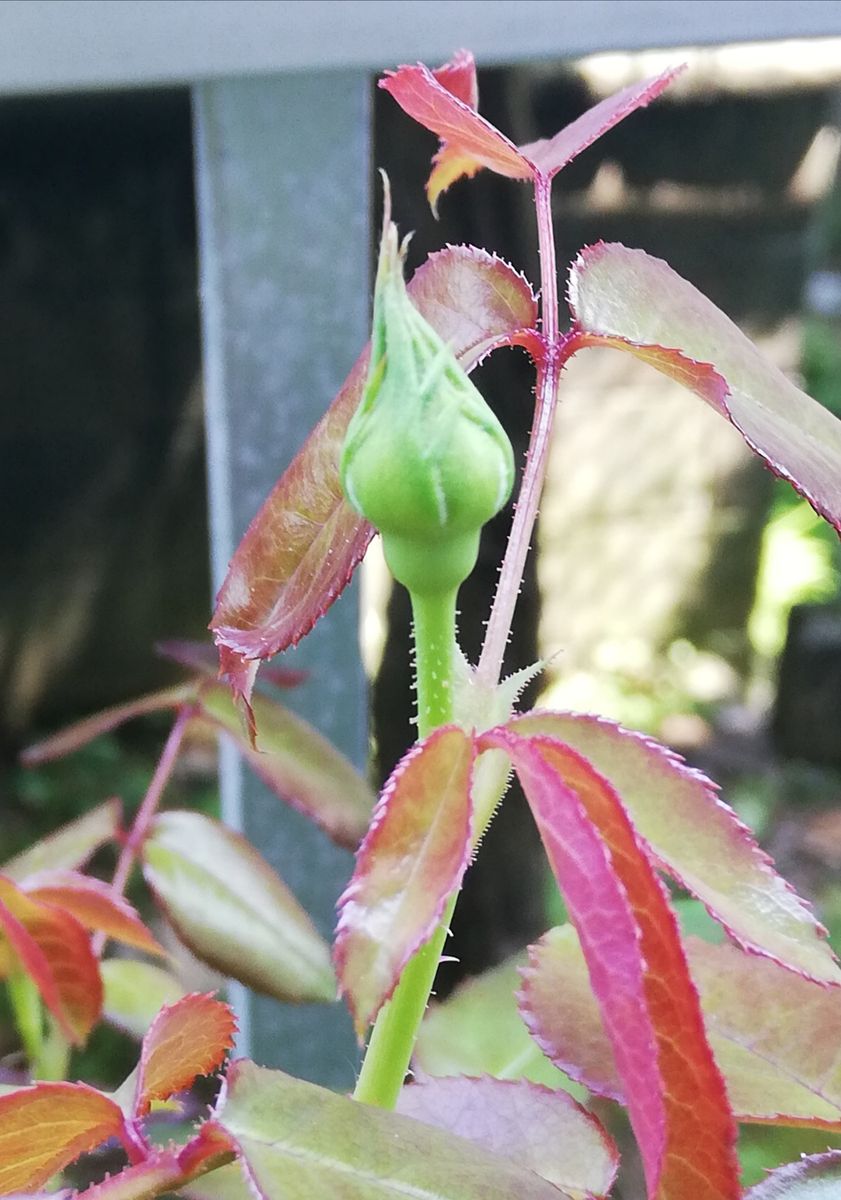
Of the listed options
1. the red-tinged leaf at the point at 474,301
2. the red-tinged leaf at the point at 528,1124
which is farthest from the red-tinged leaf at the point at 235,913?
the red-tinged leaf at the point at 474,301

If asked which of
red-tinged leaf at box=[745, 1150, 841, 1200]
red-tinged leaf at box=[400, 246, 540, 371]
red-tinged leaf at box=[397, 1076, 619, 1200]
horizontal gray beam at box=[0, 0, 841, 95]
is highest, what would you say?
horizontal gray beam at box=[0, 0, 841, 95]

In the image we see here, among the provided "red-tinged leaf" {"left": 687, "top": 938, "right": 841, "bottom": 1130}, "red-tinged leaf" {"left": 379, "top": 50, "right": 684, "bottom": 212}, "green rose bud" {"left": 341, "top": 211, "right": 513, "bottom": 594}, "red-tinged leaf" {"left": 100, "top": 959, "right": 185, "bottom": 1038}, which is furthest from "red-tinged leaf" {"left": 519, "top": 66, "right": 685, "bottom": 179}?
"red-tinged leaf" {"left": 100, "top": 959, "right": 185, "bottom": 1038}

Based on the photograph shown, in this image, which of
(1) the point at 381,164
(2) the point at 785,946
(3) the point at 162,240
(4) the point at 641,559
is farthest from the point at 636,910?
(4) the point at 641,559

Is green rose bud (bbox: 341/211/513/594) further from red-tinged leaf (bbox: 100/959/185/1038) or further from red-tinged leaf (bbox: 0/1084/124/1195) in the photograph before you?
red-tinged leaf (bbox: 100/959/185/1038)

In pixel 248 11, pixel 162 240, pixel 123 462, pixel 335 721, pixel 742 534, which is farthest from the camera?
pixel 742 534

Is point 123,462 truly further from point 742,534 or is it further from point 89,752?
point 742,534

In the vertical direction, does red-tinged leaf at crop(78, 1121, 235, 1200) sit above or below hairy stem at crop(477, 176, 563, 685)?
below

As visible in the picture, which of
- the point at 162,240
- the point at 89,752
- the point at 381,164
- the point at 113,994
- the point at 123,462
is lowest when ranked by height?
the point at 89,752

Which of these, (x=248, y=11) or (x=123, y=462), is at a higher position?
(x=248, y=11)
